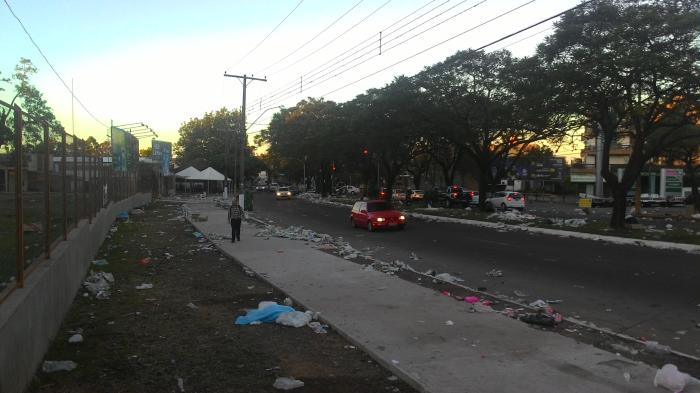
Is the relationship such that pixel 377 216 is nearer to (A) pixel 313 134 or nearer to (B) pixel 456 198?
(B) pixel 456 198

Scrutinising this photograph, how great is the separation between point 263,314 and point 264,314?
0.04 feet

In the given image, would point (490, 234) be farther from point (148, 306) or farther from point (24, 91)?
point (24, 91)

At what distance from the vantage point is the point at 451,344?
613cm

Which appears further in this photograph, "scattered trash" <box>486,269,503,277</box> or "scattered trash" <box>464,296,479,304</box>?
"scattered trash" <box>486,269,503,277</box>

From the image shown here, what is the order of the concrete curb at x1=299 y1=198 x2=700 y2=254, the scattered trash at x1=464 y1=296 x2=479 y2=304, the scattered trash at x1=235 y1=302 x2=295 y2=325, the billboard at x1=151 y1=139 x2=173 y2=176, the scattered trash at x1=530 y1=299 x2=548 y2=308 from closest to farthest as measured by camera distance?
the scattered trash at x1=235 y1=302 x2=295 y2=325 < the scattered trash at x1=530 y1=299 x2=548 y2=308 < the scattered trash at x1=464 y1=296 x2=479 y2=304 < the concrete curb at x1=299 y1=198 x2=700 y2=254 < the billboard at x1=151 y1=139 x2=173 y2=176

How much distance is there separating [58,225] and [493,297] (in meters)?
6.72

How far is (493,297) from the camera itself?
9.04 meters

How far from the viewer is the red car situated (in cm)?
2270

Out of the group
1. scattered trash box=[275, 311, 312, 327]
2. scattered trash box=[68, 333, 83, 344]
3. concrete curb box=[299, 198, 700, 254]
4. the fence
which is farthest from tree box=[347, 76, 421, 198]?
scattered trash box=[68, 333, 83, 344]

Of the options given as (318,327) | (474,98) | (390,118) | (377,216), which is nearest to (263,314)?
(318,327)

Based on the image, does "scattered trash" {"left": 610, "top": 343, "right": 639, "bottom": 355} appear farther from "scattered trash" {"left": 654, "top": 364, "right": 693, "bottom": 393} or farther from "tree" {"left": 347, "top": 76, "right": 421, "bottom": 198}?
"tree" {"left": 347, "top": 76, "right": 421, "bottom": 198}

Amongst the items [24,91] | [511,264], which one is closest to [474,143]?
[511,264]

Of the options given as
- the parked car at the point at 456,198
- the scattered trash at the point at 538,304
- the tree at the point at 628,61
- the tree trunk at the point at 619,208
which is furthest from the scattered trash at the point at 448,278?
the parked car at the point at 456,198

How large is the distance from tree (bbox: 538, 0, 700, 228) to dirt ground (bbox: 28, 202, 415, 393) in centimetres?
1471
